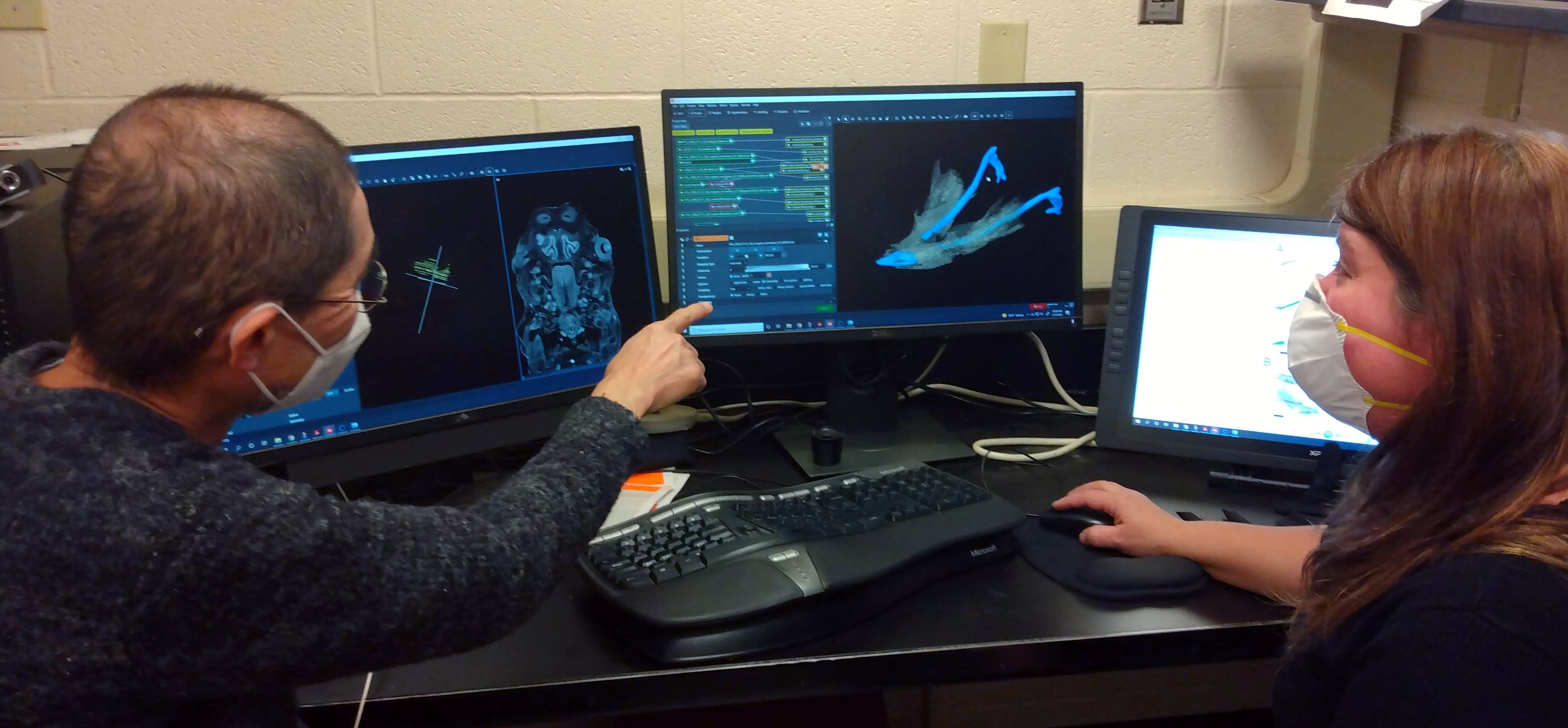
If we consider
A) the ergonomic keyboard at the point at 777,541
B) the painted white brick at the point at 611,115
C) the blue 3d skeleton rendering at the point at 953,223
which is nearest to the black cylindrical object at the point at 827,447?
the ergonomic keyboard at the point at 777,541

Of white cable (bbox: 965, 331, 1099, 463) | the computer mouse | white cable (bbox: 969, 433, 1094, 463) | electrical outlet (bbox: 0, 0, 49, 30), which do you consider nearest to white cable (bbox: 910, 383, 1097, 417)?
white cable (bbox: 965, 331, 1099, 463)

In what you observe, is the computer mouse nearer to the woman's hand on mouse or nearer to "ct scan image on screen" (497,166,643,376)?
the woman's hand on mouse

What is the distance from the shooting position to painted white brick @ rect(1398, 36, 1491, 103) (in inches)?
63.4

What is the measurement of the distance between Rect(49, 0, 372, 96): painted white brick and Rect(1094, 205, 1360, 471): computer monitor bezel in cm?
115

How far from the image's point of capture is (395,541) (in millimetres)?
821

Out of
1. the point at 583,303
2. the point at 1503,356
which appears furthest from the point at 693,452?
the point at 1503,356

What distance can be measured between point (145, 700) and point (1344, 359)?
1.01 meters

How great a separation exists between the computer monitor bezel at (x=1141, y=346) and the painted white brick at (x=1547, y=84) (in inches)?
15.3

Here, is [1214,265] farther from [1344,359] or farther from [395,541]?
[395,541]

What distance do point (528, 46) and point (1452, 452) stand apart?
52.6 inches

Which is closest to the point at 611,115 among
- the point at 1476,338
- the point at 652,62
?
the point at 652,62

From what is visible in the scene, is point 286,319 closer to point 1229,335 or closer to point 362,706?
point 362,706

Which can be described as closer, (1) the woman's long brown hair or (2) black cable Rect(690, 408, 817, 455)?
(1) the woman's long brown hair

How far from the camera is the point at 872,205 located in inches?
59.1
